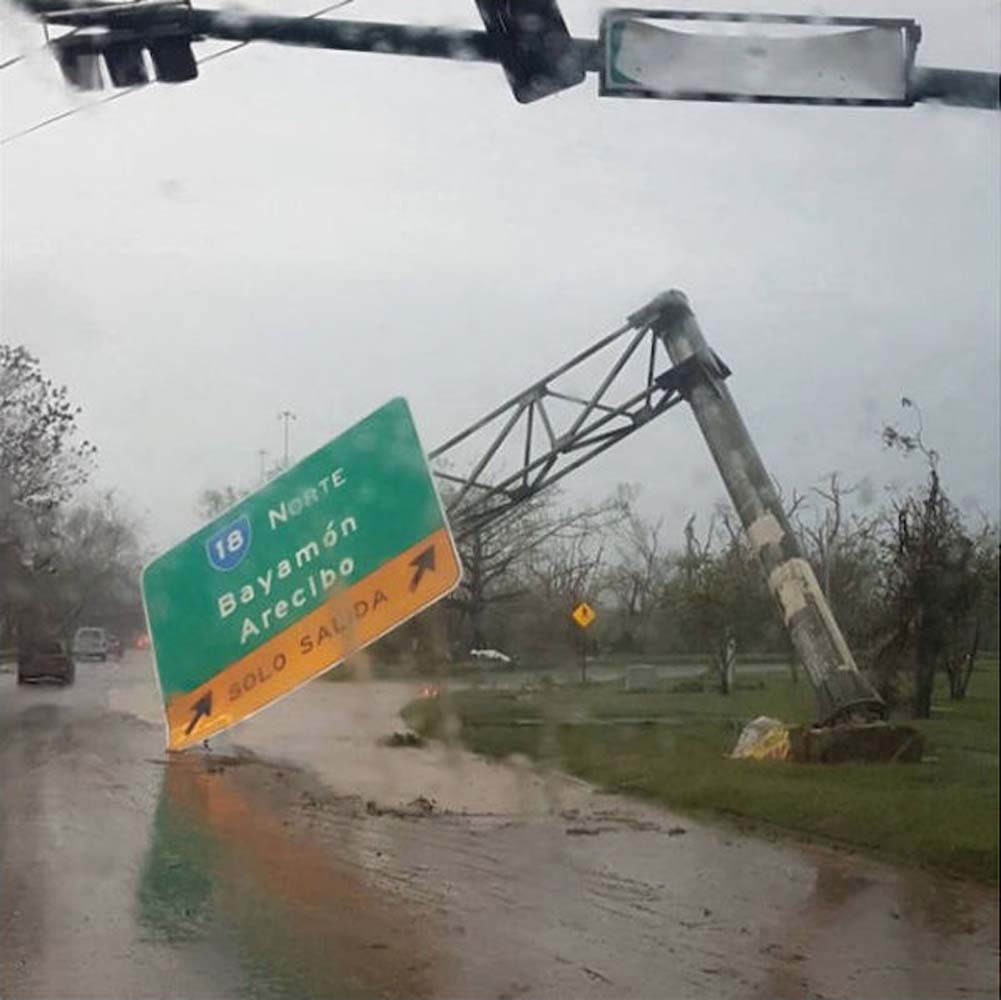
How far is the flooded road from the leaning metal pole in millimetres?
467

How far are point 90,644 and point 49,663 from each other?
82 cm

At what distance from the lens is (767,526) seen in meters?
5.14

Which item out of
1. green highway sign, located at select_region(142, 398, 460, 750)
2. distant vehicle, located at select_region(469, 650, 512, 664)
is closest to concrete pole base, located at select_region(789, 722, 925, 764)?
distant vehicle, located at select_region(469, 650, 512, 664)

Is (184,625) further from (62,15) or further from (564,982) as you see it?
(62,15)

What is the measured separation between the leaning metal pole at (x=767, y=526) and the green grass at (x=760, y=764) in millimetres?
108

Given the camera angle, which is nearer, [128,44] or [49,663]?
[128,44]

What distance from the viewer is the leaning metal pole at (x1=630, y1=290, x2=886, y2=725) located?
16.1ft

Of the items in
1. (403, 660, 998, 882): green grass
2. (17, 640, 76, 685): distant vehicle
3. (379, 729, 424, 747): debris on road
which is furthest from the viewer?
(17, 640, 76, 685): distant vehicle

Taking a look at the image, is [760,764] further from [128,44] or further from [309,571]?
[128,44]

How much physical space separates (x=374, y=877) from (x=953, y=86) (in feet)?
11.3

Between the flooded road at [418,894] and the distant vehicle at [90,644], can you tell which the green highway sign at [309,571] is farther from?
the distant vehicle at [90,644]

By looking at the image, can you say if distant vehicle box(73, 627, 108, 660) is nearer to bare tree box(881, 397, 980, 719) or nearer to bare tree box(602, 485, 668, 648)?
bare tree box(602, 485, 668, 648)

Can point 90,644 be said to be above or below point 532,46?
below

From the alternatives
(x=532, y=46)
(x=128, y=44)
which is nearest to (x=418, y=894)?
(x=532, y=46)
